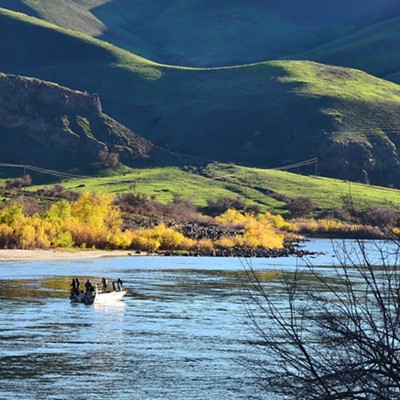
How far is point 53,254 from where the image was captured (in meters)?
107

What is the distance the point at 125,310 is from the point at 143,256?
5601 centimetres

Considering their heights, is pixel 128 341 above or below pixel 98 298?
below

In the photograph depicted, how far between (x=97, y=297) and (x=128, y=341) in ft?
54.2

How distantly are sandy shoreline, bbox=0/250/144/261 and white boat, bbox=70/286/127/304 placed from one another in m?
36.8

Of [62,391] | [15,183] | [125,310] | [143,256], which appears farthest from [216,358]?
[15,183]

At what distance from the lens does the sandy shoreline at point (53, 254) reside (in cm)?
10100

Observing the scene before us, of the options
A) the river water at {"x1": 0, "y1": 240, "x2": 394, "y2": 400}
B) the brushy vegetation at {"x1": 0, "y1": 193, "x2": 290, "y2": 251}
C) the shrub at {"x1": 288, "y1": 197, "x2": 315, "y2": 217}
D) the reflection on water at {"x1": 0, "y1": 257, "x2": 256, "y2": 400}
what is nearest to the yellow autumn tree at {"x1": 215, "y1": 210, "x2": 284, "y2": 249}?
the brushy vegetation at {"x1": 0, "y1": 193, "x2": 290, "y2": 251}

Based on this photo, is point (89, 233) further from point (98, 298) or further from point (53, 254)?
point (98, 298)

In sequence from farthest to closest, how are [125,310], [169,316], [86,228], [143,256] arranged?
1. [86,228]
2. [143,256]
3. [125,310]
4. [169,316]

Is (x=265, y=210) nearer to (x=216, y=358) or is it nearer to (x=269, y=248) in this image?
(x=269, y=248)

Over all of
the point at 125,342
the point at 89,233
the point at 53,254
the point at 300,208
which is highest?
the point at 300,208

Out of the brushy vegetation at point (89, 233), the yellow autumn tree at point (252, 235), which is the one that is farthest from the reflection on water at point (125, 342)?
the yellow autumn tree at point (252, 235)

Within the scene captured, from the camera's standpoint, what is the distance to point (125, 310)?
5928 cm

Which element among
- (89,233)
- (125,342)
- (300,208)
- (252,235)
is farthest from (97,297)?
(300,208)
